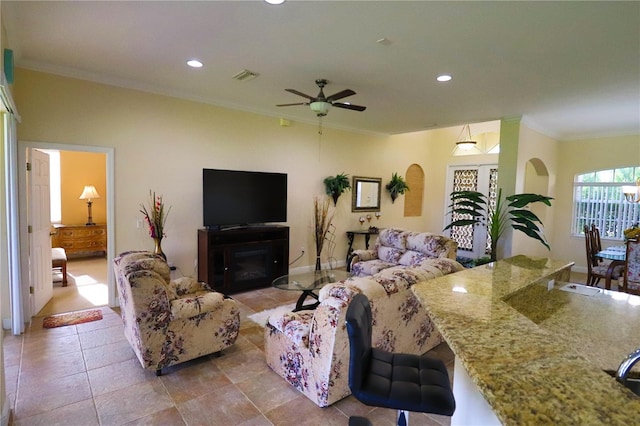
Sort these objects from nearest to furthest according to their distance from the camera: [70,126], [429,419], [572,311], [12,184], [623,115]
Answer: [572,311] < [429,419] < [12,184] < [70,126] < [623,115]

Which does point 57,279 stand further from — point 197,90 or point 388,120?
point 388,120

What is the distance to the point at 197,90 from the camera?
456 centimetres

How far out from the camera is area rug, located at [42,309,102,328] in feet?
12.5

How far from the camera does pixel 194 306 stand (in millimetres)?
2871

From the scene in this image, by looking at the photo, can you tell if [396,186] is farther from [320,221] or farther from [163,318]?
[163,318]

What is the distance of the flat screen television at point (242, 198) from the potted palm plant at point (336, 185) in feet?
3.67

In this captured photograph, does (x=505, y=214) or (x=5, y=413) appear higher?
(x=505, y=214)

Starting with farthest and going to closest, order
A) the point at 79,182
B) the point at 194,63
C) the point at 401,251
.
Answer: the point at 79,182 < the point at 401,251 < the point at 194,63

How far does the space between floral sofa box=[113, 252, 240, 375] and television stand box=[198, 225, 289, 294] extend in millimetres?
1723

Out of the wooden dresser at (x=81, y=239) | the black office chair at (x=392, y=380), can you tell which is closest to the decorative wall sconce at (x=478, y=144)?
the black office chair at (x=392, y=380)

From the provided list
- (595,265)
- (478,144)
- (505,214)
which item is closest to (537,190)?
(478,144)

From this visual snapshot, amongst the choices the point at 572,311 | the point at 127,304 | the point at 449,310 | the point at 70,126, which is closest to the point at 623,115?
the point at 572,311

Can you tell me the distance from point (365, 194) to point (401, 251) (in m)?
2.17

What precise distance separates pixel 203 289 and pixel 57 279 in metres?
3.45
